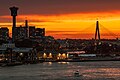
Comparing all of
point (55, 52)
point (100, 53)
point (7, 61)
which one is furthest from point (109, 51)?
point (7, 61)

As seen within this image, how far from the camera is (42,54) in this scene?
128250mm

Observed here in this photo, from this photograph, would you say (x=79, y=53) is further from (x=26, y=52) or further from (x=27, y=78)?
(x=27, y=78)

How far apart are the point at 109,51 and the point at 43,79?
9259 cm

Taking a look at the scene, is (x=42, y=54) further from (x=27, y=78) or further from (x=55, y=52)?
(x=27, y=78)

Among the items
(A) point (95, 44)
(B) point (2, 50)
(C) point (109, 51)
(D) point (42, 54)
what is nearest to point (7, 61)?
(B) point (2, 50)

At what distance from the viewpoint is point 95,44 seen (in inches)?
5330

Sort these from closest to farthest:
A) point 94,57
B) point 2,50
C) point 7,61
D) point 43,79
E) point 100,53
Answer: point 43,79, point 7,61, point 2,50, point 94,57, point 100,53

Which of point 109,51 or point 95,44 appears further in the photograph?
point 109,51

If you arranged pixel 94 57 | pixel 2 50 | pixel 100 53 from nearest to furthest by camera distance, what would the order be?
pixel 2 50
pixel 94 57
pixel 100 53

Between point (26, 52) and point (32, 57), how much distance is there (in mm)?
3336

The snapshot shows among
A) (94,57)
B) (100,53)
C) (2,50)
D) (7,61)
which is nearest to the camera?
(7,61)

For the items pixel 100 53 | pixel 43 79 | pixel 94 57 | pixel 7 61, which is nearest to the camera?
pixel 43 79

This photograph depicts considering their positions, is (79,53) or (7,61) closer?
(7,61)

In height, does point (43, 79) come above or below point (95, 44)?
below
